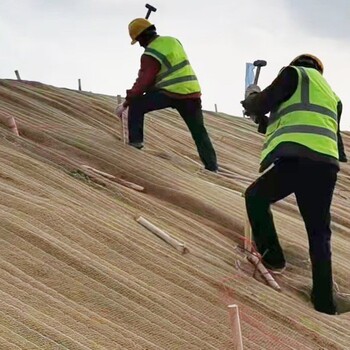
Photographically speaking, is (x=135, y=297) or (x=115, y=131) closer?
(x=135, y=297)

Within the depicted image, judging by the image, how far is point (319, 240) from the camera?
426 centimetres

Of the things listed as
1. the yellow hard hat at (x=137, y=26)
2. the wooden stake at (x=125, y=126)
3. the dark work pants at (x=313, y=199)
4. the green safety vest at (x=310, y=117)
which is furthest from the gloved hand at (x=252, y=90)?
the wooden stake at (x=125, y=126)

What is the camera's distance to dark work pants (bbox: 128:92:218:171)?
682cm

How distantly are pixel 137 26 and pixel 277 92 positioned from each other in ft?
8.99

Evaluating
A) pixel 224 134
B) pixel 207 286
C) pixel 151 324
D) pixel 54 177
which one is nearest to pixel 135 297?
pixel 151 324

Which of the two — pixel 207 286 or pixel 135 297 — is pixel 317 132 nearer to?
pixel 207 286

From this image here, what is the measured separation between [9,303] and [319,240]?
1805mm

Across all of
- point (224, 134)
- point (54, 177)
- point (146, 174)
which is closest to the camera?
point (54, 177)

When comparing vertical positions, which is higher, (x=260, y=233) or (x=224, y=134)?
(x=260, y=233)

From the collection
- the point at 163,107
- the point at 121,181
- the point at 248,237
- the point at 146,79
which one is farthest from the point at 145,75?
the point at 248,237

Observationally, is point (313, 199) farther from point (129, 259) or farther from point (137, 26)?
point (137, 26)

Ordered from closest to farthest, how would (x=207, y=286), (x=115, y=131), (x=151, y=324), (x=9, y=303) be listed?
1. (x=9, y=303)
2. (x=151, y=324)
3. (x=207, y=286)
4. (x=115, y=131)

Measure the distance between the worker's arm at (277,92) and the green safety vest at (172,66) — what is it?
7.85ft

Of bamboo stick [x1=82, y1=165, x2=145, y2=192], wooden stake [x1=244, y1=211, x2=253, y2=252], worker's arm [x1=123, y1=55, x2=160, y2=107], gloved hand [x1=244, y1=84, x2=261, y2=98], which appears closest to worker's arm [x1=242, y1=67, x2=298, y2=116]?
gloved hand [x1=244, y1=84, x2=261, y2=98]
